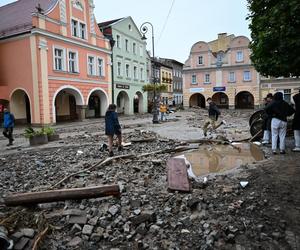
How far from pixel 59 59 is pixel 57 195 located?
2029 centimetres

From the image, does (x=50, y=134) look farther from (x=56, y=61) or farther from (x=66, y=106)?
(x=66, y=106)

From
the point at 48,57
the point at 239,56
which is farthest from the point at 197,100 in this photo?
the point at 48,57

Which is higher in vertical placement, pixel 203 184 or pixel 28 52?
pixel 28 52

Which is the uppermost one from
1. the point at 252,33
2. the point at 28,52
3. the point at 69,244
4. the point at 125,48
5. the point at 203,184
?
the point at 125,48

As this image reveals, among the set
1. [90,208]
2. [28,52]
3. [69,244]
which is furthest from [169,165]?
[28,52]

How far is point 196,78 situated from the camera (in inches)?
1773

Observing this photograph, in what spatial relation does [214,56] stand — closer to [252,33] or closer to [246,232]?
[252,33]

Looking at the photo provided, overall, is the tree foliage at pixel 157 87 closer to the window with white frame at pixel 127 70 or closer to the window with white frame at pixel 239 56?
the window with white frame at pixel 127 70

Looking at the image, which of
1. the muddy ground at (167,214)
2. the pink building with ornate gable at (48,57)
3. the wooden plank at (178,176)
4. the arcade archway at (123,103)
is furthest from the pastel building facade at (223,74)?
the wooden plank at (178,176)

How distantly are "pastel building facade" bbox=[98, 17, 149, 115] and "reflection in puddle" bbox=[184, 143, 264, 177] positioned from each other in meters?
22.5

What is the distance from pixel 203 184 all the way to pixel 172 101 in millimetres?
53413

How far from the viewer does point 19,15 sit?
24000mm

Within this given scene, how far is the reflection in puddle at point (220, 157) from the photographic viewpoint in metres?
6.87

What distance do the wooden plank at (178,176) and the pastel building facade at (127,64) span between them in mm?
25633
